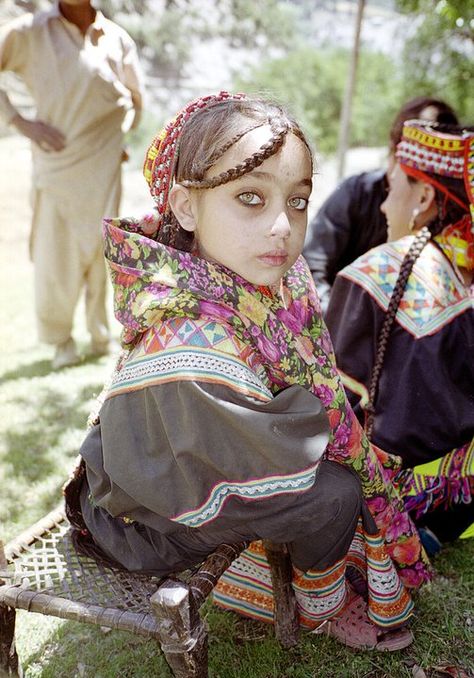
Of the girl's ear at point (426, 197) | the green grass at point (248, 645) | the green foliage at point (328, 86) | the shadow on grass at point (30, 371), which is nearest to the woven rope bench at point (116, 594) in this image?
the green grass at point (248, 645)

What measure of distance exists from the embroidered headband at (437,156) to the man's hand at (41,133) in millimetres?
2444

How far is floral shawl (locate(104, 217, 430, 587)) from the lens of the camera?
5.12 feet

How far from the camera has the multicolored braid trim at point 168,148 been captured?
5.55ft

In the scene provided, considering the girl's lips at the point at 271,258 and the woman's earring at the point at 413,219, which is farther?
the woman's earring at the point at 413,219

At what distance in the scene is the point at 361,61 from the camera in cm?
1791

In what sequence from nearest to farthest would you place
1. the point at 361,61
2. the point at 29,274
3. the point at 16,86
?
the point at 29,274, the point at 16,86, the point at 361,61

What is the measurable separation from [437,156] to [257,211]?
3.56 ft

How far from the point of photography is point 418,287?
2.28 meters

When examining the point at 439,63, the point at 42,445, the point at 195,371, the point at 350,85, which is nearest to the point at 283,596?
the point at 195,371

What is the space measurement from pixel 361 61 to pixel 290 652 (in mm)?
18322

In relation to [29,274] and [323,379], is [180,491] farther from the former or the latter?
[29,274]

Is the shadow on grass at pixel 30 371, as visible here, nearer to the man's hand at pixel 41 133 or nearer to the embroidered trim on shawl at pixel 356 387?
the man's hand at pixel 41 133

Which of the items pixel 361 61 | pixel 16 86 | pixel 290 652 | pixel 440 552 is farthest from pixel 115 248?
pixel 361 61

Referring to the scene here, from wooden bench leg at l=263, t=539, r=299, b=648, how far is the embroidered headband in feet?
4.44
